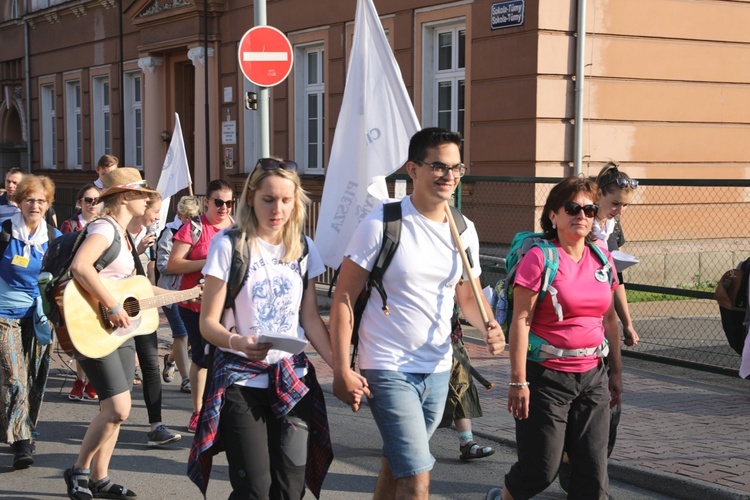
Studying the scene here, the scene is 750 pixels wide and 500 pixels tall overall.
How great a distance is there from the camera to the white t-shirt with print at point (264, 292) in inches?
164

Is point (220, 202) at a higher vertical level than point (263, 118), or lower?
lower

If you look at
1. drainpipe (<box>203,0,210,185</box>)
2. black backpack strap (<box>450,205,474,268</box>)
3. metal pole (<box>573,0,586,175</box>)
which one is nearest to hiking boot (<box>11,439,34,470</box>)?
black backpack strap (<box>450,205,474,268</box>)

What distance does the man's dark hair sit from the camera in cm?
428

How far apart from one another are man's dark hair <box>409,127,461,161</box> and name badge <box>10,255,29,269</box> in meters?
3.23

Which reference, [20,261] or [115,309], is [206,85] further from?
[115,309]

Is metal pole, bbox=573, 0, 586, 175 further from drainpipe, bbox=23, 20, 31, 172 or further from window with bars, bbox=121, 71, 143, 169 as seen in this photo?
drainpipe, bbox=23, 20, 31, 172

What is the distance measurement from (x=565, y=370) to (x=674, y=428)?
2764 millimetres

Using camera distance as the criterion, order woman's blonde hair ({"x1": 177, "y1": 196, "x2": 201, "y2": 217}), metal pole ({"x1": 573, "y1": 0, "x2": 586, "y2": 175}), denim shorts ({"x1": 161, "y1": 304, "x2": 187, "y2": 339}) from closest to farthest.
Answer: woman's blonde hair ({"x1": 177, "y1": 196, "x2": 201, "y2": 217}), denim shorts ({"x1": 161, "y1": 304, "x2": 187, "y2": 339}), metal pole ({"x1": 573, "y1": 0, "x2": 586, "y2": 175})

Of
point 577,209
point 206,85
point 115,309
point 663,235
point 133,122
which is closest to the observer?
point 577,209

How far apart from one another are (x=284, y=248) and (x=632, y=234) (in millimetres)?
9832

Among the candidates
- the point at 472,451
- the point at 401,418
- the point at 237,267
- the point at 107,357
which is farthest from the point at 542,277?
the point at 107,357

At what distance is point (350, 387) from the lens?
159 inches

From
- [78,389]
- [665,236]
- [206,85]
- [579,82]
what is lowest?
[78,389]

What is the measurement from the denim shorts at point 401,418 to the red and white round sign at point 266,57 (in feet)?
18.5
